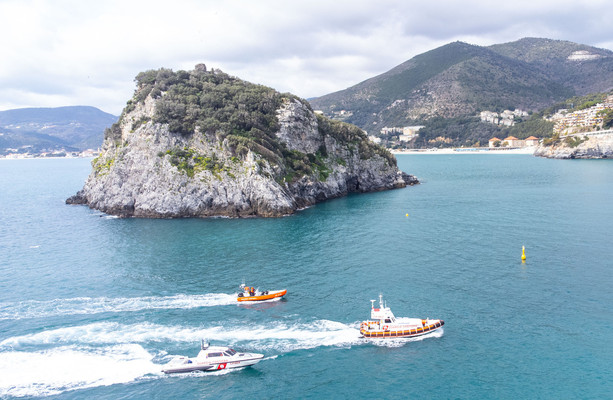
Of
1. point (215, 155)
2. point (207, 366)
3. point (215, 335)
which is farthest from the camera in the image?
point (215, 155)

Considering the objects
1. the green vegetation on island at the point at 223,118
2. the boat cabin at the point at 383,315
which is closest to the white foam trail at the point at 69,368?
the boat cabin at the point at 383,315

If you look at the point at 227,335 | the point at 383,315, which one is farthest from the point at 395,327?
the point at 227,335

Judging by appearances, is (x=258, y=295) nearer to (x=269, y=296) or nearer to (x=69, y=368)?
(x=269, y=296)

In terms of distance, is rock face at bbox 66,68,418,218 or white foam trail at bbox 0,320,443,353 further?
rock face at bbox 66,68,418,218

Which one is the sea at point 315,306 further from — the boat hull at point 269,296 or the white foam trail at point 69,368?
the boat hull at point 269,296

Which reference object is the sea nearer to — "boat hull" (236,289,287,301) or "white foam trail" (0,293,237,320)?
"white foam trail" (0,293,237,320)

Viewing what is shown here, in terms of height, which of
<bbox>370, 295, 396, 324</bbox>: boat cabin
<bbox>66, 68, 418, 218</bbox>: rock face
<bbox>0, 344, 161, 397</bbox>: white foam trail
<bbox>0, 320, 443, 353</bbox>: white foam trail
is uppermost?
<bbox>66, 68, 418, 218</bbox>: rock face

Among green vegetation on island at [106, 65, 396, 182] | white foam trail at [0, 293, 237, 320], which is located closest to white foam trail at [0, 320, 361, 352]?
white foam trail at [0, 293, 237, 320]
